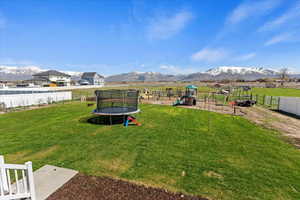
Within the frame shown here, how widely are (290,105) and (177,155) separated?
14.3 m

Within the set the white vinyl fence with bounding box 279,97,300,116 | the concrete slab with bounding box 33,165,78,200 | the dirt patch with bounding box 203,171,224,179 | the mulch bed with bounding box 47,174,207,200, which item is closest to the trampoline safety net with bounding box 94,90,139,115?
the concrete slab with bounding box 33,165,78,200

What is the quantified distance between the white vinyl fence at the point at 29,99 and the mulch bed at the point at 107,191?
1670 cm

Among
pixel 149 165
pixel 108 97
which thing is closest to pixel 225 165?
pixel 149 165

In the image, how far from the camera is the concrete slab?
3.14 meters

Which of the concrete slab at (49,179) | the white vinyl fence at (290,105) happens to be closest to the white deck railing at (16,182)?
the concrete slab at (49,179)

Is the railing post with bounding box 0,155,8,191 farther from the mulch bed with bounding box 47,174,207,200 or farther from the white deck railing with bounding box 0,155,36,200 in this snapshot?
the mulch bed with bounding box 47,174,207,200

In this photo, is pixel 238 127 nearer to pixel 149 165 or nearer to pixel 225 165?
pixel 225 165

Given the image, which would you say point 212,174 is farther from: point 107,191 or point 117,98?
point 117,98

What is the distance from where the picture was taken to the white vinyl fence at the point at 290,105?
39.4 feet

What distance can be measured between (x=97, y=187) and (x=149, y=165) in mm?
1562

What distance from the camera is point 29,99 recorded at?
16375 mm

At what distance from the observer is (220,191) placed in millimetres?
3270

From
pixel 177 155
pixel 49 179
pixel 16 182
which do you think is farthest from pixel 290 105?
pixel 16 182

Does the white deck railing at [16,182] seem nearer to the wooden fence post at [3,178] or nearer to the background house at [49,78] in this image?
the wooden fence post at [3,178]
